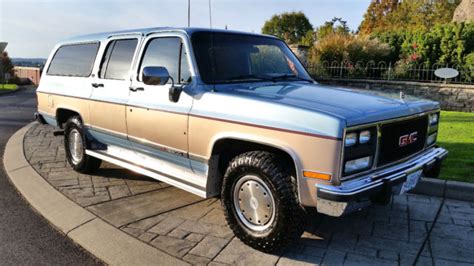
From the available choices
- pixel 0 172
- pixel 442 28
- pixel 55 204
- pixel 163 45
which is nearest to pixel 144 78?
pixel 163 45

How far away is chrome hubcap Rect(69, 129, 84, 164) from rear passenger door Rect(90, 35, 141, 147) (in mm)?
526

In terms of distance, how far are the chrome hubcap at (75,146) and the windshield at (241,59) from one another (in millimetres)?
2681

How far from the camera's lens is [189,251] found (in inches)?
143

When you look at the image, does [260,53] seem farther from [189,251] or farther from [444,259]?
[444,259]

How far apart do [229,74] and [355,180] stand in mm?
1721

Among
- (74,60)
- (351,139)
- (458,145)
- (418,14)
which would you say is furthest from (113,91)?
(418,14)

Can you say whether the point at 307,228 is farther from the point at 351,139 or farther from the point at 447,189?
the point at 447,189

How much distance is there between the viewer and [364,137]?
319 cm

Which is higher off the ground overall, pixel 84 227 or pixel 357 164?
pixel 357 164

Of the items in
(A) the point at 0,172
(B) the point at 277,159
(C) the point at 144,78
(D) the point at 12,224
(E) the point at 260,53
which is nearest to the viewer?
(B) the point at 277,159

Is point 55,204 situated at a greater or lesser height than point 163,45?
lesser

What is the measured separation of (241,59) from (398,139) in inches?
71.7

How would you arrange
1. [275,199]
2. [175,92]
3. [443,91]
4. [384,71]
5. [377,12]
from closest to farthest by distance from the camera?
[275,199] < [175,92] < [443,91] < [384,71] < [377,12]

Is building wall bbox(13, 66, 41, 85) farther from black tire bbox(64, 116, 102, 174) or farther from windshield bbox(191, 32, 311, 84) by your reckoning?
windshield bbox(191, 32, 311, 84)
